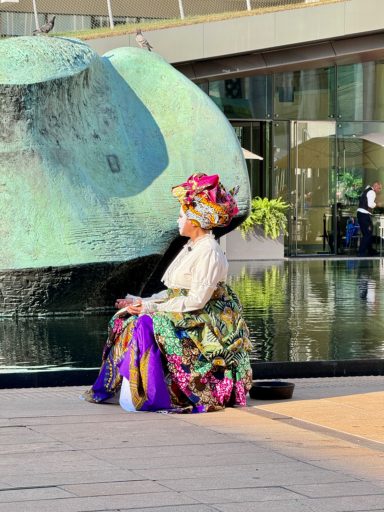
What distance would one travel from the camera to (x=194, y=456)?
6.26 metres

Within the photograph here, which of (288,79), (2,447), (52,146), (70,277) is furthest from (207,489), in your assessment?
(288,79)

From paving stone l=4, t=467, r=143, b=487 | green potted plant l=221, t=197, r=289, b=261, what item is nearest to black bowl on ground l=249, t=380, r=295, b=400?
paving stone l=4, t=467, r=143, b=487

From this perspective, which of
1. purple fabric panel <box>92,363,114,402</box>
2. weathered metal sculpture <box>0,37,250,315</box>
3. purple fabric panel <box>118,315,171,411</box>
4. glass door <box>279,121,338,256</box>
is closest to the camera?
purple fabric panel <box>118,315,171,411</box>

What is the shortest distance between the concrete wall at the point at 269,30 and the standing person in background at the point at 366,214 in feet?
13.2

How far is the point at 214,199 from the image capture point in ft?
26.0

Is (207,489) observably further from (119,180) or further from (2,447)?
(119,180)

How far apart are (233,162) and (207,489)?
9.03 meters

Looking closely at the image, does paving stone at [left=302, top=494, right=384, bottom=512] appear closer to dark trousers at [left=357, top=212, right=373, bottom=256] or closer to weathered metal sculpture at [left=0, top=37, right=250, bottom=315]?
weathered metal sculpture at [left=0, top=37, right=250, bottom=315]

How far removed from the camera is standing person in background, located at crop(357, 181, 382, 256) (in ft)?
98.7

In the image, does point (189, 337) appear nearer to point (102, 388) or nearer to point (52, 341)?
point (102, 388)

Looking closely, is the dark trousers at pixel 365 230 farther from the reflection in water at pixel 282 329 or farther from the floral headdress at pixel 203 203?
the floral headdress at pixel 203 203

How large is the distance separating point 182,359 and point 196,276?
536mm

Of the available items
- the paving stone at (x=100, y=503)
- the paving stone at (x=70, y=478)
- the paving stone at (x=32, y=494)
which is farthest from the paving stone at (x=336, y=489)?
the paving stone at (x=32, y=494)

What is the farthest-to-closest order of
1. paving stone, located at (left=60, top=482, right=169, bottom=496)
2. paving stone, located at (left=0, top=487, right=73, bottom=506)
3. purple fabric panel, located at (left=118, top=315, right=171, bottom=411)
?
1. purple fabric panel, located at (left=118, top=315, right=171, bottom=411)
2. paving stone, located at (left=60, top=482, right=169, bottom=496)
3. paving stone, located at (left=0, top=487, right=73, bottom=506)
